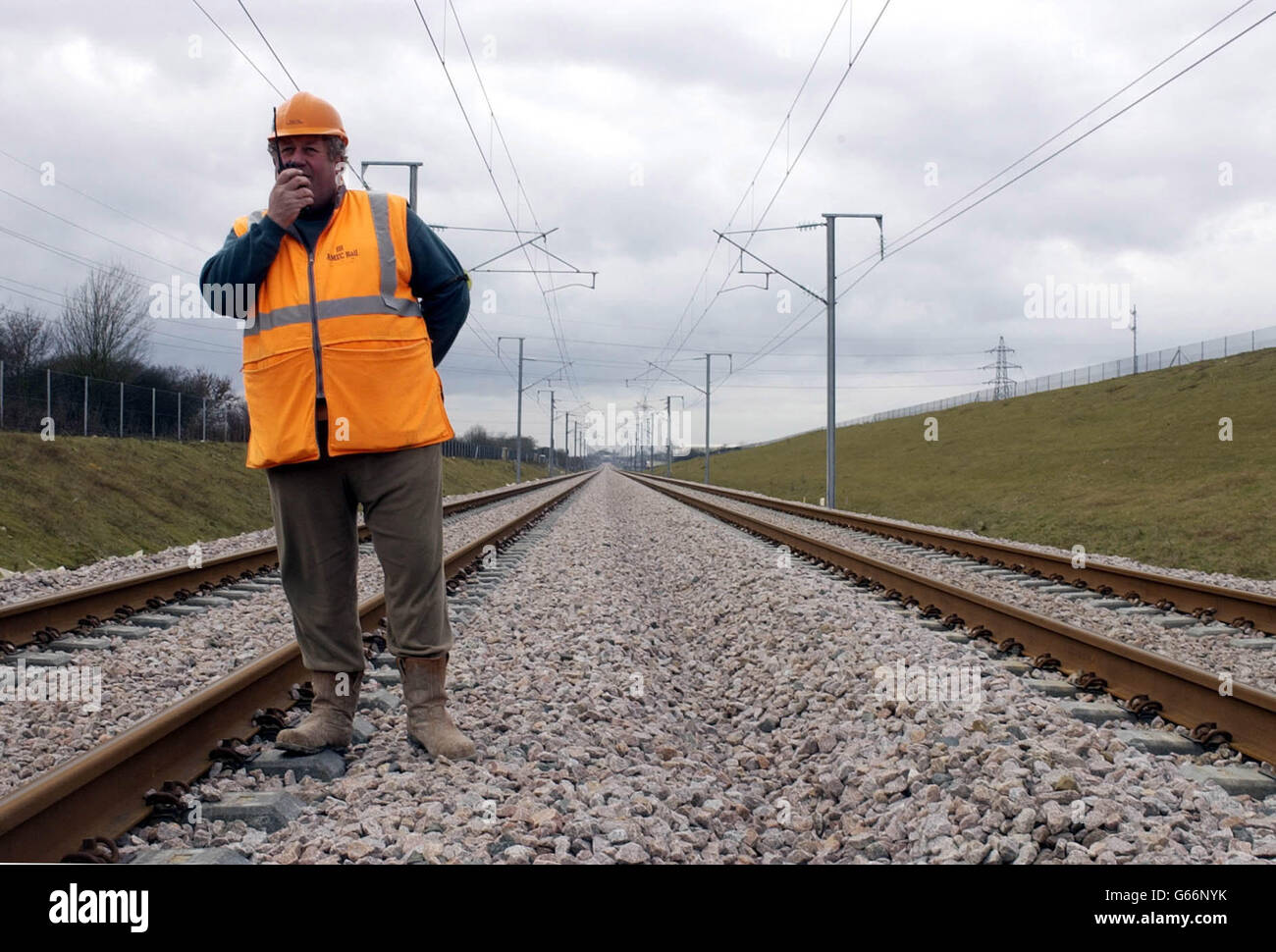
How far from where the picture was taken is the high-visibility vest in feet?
10.4

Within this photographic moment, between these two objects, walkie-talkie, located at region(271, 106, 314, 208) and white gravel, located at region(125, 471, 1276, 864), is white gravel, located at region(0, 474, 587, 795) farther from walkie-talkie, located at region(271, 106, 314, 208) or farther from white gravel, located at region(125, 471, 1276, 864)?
walkie-talkie, located at region(271, 106, 314, 208)

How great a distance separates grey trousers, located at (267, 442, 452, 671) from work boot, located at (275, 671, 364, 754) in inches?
3.1

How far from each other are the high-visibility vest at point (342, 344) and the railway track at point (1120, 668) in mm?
3359

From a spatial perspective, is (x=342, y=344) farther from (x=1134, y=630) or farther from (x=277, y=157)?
(x=1134, y=630)

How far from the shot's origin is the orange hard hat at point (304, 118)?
3191mm

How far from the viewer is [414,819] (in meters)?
2.91

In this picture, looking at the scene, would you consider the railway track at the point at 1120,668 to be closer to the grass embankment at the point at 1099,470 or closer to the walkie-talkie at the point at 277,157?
the walkie-talkie at the point at 277,157

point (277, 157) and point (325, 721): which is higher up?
point (277, 157)

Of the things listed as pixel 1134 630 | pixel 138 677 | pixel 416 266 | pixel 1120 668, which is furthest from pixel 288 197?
pixel 1134 630

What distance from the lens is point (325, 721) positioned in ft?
11.7

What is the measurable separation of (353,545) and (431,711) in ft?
2.20

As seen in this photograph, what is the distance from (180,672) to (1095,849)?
4.38m
